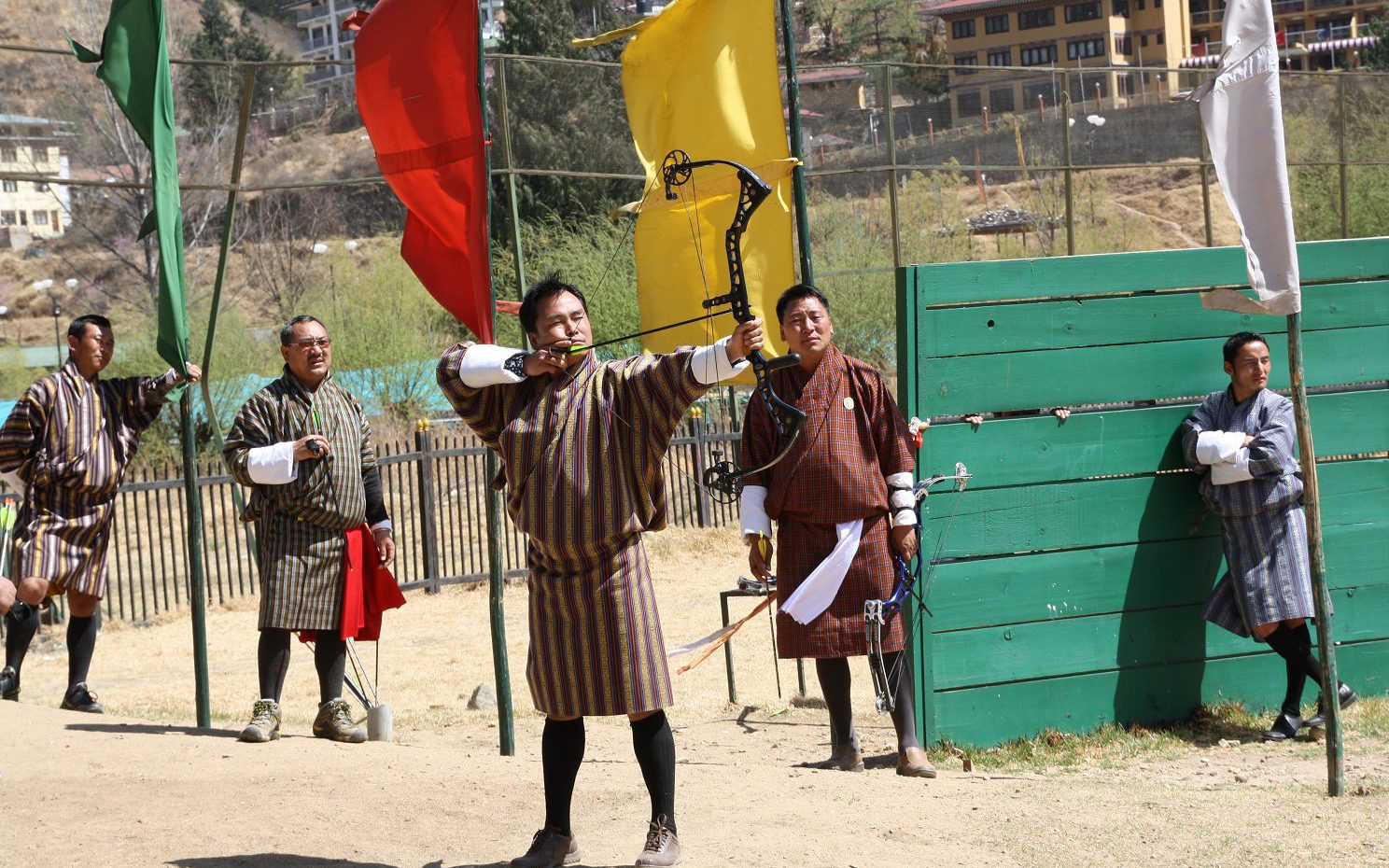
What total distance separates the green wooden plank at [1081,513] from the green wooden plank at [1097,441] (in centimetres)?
6

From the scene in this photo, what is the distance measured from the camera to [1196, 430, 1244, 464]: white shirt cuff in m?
5.89

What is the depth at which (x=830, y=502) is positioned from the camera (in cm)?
516

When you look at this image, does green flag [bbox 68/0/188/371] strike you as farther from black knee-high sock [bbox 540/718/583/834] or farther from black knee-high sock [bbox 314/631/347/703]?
black knee-high sock [bbox 540/718/583/834]

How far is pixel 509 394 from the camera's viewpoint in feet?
13.0

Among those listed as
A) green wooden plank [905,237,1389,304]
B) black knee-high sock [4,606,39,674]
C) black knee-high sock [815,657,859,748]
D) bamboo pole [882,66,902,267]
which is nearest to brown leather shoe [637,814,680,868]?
black knee-high sock [815,657,859,748]

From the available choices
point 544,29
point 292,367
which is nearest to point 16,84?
point 544,29

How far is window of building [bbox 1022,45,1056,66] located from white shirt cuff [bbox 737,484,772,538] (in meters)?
56.5

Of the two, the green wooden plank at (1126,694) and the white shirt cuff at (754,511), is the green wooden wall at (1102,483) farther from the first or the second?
the white shirt cuff at (754,511)

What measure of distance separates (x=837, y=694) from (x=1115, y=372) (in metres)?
1.90

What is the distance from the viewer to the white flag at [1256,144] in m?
4.80

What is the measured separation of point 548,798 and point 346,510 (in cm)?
220

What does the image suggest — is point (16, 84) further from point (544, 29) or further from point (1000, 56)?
point (1000, 56)

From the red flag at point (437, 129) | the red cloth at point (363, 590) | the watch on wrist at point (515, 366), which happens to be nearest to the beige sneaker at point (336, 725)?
the red cloth at point (363, 590)

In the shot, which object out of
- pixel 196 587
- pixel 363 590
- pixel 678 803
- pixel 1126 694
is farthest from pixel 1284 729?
pixel 196 587
